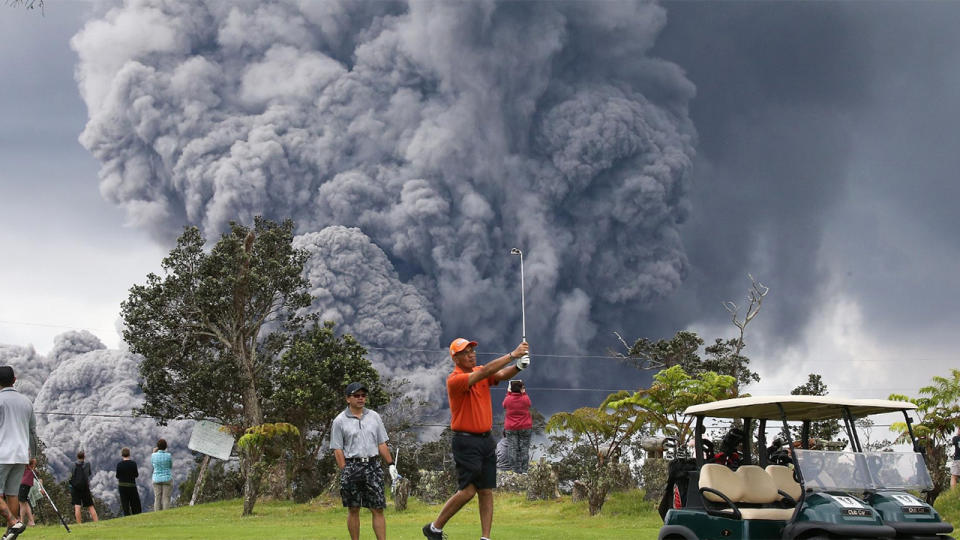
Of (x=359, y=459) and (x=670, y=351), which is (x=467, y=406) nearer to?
(x=359, y=459)

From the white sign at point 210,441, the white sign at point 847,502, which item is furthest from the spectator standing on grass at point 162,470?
the white sign at point 847,502

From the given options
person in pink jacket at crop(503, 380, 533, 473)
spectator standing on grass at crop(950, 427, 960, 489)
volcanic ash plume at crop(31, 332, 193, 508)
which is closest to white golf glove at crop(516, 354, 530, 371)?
person in pink jacket at crop(503, 380, 533, 473)

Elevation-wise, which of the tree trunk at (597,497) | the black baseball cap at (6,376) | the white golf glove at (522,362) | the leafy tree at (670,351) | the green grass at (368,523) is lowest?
the green grass at (368,523)

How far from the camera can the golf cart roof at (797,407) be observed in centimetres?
821

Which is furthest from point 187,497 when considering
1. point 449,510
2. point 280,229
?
point 449,510

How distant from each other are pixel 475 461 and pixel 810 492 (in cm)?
311

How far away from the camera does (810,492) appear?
759 centimetres

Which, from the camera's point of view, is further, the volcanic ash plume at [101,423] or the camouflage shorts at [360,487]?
the volcanic ash plume at [101,423]

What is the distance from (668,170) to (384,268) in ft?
127

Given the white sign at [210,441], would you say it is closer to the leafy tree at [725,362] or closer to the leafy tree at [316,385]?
the leafy tree at [316,385]

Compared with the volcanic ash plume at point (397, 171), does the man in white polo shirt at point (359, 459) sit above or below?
below

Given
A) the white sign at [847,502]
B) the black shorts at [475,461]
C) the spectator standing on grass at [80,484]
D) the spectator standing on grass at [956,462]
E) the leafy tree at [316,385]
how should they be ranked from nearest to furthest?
the white sign at [847,502] < the black shorts at [475,461] < the spectator standing on grass at [956,462] < the spectator standing on grass at [80,484] < the leafy tree at [316,385]

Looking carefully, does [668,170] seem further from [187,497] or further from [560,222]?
[187,497]

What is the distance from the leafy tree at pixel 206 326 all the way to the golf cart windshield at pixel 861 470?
107 ft
